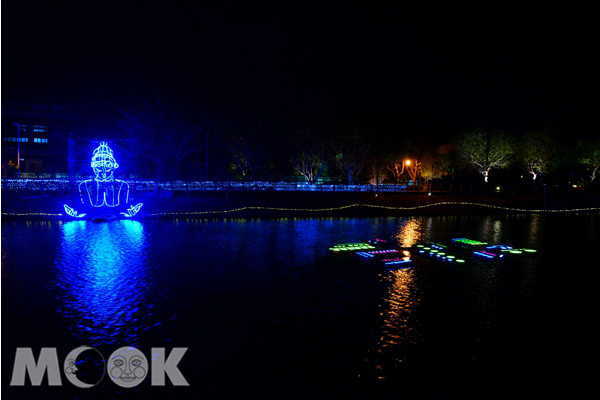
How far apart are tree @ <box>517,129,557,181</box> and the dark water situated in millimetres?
36360

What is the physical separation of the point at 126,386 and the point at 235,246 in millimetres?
10666

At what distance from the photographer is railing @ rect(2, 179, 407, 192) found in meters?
29.3

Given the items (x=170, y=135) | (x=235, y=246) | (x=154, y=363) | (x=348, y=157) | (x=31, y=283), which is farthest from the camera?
(x=348, y=157)

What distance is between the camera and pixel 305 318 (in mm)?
8500

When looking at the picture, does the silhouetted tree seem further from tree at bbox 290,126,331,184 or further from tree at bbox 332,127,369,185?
tree at bbox 332,127,369,185

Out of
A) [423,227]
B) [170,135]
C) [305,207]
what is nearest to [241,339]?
[423,227]

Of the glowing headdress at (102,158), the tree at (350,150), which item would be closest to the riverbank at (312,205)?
the glowing headdress at (102,158)

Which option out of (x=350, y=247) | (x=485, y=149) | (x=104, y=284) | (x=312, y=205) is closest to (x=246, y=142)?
(x=312, y=205)

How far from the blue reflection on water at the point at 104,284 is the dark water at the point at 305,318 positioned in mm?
51

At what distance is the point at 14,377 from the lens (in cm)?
620

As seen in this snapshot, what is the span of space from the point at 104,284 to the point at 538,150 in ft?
172

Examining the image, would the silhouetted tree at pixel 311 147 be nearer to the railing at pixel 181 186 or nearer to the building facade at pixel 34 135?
the railing at pixel 181 186

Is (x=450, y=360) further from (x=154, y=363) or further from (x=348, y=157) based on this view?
(x=348, y=157)

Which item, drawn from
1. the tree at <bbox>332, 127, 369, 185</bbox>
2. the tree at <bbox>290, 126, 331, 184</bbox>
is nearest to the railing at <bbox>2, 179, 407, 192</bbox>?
the tree at <bbox>332, 127, 369, 185</bbox>
